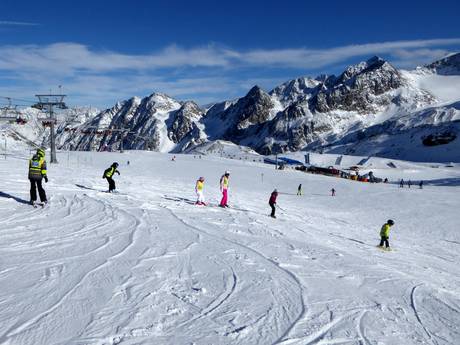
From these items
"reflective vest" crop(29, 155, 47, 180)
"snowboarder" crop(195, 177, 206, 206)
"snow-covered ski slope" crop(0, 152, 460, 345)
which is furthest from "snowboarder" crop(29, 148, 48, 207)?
"snowboarder" crop(195, 177, 206, 206)

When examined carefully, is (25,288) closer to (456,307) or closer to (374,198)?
(456,307)

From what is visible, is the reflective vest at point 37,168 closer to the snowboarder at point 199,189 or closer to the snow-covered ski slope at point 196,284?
the snow-covered ski slope at point 196,284

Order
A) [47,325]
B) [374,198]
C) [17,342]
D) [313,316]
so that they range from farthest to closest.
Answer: [374,198], [313,316], [47,325], [17,342]

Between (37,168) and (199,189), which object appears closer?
(37,168)

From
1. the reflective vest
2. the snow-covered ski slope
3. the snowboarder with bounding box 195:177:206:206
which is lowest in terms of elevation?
the snow-covered ski slope

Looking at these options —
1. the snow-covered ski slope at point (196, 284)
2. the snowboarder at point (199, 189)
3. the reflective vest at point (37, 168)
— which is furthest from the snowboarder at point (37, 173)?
the snowboarder at point (199, 189)

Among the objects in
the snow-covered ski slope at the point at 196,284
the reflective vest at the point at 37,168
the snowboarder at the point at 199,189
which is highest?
the reflective vest at the point at 37,168

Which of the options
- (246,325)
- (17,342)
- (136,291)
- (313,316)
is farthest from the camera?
(136,291)

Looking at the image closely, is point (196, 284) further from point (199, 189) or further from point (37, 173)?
point (199, 189)

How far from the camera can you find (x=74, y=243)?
970 centimetres

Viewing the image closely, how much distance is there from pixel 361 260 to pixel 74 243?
22.8 feet

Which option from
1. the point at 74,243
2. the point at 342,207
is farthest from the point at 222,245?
the point at 342,207

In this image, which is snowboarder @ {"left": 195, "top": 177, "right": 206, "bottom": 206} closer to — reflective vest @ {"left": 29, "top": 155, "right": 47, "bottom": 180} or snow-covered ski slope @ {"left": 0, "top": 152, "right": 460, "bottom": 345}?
snow-covered ski slope @ {"left": 0, "top": 152, "right": 460, "bottom": 345}

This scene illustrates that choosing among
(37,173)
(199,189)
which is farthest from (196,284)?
(199,189)
